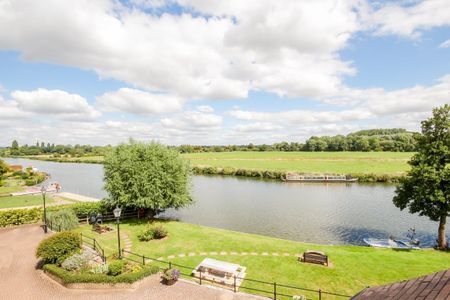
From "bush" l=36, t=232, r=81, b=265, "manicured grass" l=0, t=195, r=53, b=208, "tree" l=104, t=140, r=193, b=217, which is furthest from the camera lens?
"manicured grass" l=0, t=195, r=53, b=208

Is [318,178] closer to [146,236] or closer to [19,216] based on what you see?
[146,236]

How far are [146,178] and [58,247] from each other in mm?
12281

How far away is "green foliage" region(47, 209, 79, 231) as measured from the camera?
87.1 feet

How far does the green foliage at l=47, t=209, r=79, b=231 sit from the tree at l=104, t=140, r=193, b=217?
155 inches

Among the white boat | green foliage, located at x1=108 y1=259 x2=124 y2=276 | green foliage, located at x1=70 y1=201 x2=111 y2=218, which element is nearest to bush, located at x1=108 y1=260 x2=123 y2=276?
green foliage, located at x1=108 y1=259 x2=124 y2=276

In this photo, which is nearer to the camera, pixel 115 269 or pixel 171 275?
pixel 171 275

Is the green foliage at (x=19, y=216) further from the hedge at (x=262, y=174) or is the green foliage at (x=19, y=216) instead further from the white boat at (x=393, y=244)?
the hedge at (x=262, y=174)

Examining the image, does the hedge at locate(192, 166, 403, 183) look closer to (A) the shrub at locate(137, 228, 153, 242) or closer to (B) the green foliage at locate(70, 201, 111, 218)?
(A) the shrub at locate(137, 228, 153, 242)

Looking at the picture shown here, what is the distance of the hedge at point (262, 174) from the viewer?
215 feet

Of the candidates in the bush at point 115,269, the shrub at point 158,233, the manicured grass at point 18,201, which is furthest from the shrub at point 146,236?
the manicured grass at point 18,201

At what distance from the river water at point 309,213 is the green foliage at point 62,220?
1304 cm

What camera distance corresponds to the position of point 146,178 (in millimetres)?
29156

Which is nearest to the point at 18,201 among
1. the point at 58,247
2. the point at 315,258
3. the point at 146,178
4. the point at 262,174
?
the point at 146,178

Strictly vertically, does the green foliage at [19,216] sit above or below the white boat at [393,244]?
above
